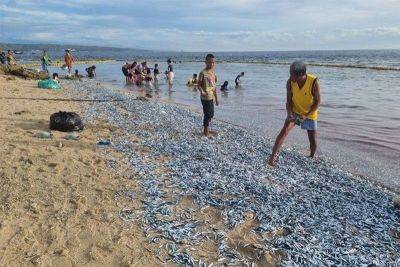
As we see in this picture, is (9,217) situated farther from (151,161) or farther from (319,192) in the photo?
(319,192)

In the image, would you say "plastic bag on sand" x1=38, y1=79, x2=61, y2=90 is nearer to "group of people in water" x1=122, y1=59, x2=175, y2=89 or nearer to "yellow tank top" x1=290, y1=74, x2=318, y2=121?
"group of people in water" x1=122, y1=59, x2=175, y2=89

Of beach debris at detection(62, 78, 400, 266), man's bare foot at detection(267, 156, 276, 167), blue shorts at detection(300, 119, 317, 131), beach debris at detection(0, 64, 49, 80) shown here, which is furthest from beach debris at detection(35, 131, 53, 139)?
beach debris at detection(0, 64, 49, 80)

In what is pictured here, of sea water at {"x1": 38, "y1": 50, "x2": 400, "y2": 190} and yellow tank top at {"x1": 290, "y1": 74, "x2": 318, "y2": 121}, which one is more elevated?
yellow tank top at {"x1": 290, "y1": 74, "x2": 318, "y2": 121}

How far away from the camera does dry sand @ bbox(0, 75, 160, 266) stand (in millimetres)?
5094

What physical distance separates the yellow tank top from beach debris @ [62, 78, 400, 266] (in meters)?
1.29

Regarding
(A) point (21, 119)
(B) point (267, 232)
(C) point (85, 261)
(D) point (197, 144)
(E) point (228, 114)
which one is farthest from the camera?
(E) point (228, 114)

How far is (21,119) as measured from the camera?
40.4 ft

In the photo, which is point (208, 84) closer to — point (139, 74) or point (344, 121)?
point (344, 121)

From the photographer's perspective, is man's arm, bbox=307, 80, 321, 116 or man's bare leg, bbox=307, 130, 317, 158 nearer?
man's arm, bbox=307, 80, 321, 116

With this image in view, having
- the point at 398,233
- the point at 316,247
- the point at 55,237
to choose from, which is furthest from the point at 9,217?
the point at 398,233

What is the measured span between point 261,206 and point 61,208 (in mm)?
3011

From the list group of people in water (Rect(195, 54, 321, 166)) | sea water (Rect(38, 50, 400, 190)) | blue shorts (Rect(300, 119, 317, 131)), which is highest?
group of people in water (Rect(195, 54, 321, 166))

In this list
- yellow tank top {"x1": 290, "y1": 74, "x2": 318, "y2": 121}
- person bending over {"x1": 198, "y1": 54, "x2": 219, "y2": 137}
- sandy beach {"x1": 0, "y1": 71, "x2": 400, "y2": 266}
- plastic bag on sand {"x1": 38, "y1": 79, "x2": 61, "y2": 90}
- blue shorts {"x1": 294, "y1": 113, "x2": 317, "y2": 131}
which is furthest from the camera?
plastic bag on sand {"x1": 38, "y1": 79, "x2": 61, "y2": 90}

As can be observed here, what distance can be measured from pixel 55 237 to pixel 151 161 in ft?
11.8
